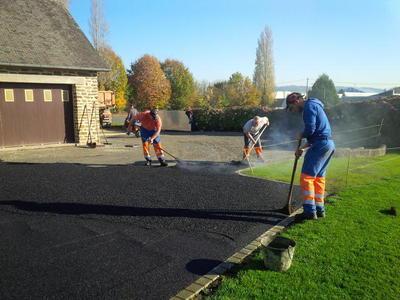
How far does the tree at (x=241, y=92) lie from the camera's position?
5046cm

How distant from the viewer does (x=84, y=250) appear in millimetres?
4582

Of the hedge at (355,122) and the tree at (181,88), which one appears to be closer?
A: the hedge at (355,122)

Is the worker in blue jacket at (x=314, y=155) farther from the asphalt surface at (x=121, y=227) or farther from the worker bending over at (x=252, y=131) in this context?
the worker bending over at (x=252, y=131)

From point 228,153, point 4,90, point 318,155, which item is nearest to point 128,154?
point 228,153

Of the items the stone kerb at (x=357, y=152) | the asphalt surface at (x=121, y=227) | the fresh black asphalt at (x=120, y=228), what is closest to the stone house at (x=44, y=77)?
the asphalt surface at (x=121, y=227)

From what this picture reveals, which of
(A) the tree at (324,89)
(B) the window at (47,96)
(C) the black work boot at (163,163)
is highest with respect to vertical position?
(A) the tree at (324,89)

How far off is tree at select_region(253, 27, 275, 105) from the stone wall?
41.4m

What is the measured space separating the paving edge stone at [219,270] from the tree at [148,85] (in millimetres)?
41950

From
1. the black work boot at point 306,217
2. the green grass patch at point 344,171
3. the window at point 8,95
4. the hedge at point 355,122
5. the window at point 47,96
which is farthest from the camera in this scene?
the hedge at point 355,122

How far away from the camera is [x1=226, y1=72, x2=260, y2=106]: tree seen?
50463mm

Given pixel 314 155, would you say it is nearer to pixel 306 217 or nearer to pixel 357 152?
pixel 306 217

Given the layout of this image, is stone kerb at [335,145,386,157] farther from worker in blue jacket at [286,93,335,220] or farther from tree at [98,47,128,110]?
tree at [98,47,128,110]

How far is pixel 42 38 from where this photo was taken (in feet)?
47.9

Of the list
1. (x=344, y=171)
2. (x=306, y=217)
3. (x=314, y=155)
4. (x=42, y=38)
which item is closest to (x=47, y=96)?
(x=42, y=38)
